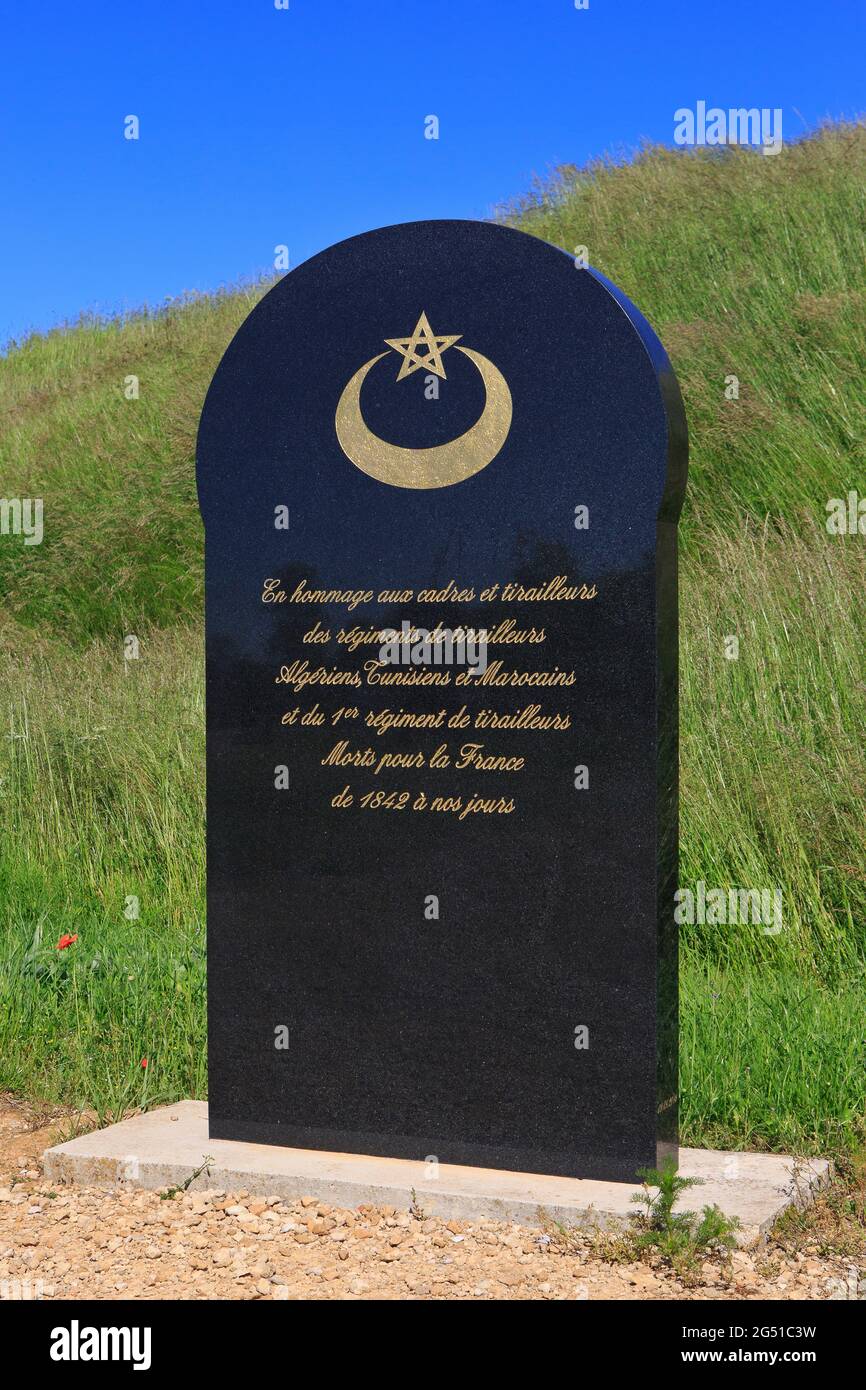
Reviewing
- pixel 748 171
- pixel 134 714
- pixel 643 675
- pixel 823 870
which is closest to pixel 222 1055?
pixel 643 675

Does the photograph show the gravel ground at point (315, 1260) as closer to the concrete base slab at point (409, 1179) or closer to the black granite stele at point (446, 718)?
the concrete base slab at point (409, 1179)

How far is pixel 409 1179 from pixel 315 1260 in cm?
50

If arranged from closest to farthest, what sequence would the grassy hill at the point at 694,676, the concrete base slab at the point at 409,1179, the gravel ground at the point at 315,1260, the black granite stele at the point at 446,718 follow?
the gravel ground at the point at 315,1260 → the concrete base slab at the point at 409,1179 → the black granite stele at the point at 446,718 → the grassy hill at the point at 694,676

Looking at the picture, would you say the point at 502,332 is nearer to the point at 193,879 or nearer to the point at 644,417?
the point at 644,417

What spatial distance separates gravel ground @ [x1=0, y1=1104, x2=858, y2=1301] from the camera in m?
3.35

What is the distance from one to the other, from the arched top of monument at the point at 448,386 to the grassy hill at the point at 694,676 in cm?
206

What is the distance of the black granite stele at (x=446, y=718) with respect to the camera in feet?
13.0

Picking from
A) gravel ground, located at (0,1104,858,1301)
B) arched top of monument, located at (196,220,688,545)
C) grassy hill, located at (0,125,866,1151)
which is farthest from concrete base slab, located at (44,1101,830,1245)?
arched top of monument, located at (196,220,688,545)

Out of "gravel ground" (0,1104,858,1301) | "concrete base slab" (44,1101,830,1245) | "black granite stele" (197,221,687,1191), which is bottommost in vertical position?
"gravel ground" (0,1104,858,1301)

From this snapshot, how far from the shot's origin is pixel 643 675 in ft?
12.8

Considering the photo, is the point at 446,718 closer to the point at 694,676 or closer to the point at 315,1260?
the point at 315,1260

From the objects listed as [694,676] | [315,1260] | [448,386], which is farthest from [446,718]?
[694,676]

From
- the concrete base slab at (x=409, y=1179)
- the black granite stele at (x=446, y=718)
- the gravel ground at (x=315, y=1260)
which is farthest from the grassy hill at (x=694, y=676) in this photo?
the gravel ground at (x=315, y=1260)

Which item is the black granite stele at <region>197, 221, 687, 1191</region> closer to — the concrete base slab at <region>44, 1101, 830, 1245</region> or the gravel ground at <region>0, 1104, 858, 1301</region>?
the concrete base slab at <region>44, 1101, 830, 1245</region>
